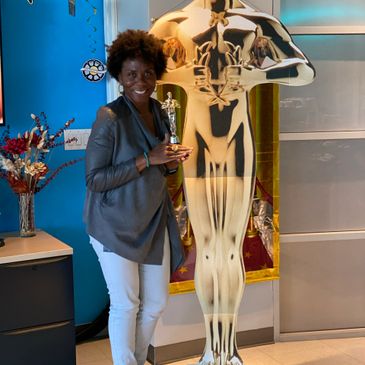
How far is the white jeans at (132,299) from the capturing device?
2115 mm

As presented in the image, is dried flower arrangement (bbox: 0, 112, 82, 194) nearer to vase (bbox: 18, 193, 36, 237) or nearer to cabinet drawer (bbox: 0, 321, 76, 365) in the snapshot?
vase (bbox: 18, 193, 36, 237)

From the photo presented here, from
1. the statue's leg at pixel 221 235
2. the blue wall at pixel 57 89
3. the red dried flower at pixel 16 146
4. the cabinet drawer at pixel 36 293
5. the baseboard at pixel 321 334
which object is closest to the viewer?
the cabinet drawer at pixel 36 293

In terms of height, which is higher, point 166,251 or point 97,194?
point 97,194

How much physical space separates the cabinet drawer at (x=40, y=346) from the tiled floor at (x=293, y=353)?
429 millimetres

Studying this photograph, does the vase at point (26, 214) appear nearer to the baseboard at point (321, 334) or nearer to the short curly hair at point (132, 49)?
the short curly hair at point (132, 49)

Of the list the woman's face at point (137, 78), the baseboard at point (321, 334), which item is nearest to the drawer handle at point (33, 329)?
the woman's face at point (137, 78)

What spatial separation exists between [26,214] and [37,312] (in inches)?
20.1

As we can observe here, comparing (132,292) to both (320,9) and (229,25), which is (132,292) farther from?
(320,9)

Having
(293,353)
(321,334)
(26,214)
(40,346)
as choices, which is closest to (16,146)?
(26,214)

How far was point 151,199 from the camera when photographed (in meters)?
2.10

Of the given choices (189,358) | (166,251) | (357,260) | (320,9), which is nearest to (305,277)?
(357,260)

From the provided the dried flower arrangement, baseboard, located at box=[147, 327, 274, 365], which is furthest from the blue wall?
baseboard, located at box=[147, 327, 274, 365]

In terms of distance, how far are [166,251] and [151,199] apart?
0.24 metres

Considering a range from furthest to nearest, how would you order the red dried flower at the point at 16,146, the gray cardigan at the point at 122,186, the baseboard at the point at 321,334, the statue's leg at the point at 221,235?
the baseboard at the point at 321,334 < the red dried flower at the point at 16,146 < the statue's leg at the point at 221,235 < the gray cardigan at the point at 122,186
